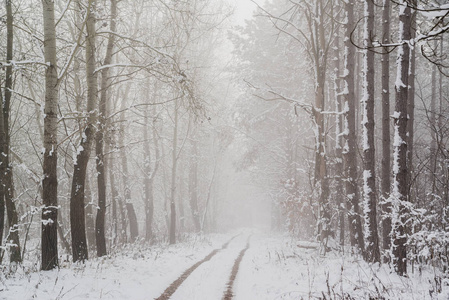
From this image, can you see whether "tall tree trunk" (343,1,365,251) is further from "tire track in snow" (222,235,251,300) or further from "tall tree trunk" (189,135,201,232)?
"tall tree trunk" (189,135,201,232)

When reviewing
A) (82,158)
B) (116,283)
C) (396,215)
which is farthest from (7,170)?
(396,215)

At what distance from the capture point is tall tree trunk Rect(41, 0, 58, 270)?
739cm

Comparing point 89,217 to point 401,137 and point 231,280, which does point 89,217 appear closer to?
point 231,280

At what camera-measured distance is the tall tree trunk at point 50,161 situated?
7.39 meters

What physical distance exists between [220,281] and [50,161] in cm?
542

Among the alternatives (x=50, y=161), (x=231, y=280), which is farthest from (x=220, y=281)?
(x=50, y=161)

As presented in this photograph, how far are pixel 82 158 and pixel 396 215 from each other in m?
8.18

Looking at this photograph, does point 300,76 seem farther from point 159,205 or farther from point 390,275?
point 159,205

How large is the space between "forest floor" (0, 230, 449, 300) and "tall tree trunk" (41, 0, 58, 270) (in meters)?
0.55

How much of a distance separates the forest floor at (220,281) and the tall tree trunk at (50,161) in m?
→ 0.55

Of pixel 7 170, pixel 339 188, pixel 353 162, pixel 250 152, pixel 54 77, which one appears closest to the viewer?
pixel 54 77

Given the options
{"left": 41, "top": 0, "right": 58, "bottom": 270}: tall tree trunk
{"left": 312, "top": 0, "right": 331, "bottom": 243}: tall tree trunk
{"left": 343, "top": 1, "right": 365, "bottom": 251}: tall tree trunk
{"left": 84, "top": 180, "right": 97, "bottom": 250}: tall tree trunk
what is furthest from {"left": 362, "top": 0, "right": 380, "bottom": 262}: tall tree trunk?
{"left": 84, "top": 180, "right": 97, "bottom": 250}: tall tree trunk

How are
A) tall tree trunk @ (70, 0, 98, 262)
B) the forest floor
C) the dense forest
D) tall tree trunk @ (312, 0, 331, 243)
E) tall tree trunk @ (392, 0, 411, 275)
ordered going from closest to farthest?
the forest floor → tall tree trunk @ (392, 0, 411, 275) → the dense forest → tall tree trunk @ (70, 0, 98, 262) → tall tree trunk @ (312, 0, 331, 243)

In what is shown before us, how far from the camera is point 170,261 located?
36.6 feet
